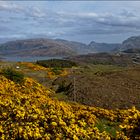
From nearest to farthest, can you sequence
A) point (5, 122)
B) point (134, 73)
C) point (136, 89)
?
point (5, 122) → point (136, 89) → point (134, 73)

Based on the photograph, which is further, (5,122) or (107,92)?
(107,92)

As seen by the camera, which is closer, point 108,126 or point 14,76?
point 108,126

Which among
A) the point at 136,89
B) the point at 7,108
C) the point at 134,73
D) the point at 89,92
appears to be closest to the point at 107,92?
the point at 89,92

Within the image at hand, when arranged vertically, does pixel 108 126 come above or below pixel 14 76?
below

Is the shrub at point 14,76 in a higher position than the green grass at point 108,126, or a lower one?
higher

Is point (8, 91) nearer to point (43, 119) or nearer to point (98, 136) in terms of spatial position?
point (43, 119)

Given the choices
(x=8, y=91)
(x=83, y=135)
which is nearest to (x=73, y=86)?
(x=8, y=91)

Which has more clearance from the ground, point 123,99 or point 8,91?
point 8,91

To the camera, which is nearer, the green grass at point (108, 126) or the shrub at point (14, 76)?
the green grass at point (108, 126)

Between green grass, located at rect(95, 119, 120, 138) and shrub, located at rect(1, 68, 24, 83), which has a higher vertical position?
shrub, located at rect(1, 68, 24, 83)

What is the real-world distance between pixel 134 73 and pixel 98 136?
31.3m

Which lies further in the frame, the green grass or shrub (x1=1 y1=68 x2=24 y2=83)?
shrub (x1=1 y1=68 x2=24 y2=83)

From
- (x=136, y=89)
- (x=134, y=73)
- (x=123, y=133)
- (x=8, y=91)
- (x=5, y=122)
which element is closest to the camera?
(x=123, y=133)

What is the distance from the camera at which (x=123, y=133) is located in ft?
42.2
